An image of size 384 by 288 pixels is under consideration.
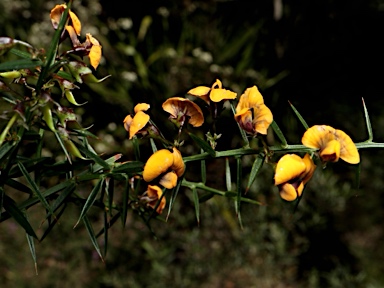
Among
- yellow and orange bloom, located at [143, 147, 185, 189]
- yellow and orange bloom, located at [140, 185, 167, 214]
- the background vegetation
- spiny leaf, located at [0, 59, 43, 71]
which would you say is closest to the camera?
spiny leaf, located at [0, 59, 43, 71]

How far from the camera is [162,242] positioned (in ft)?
11.9

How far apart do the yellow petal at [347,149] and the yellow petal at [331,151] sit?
2 centimetres

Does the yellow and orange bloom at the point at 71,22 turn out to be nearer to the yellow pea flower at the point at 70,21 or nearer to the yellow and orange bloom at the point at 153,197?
the yellow pea flower at the point at 70,21

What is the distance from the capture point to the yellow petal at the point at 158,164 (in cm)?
78

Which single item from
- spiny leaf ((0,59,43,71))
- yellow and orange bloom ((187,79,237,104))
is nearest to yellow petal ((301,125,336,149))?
yellow and orange bloom ((187,79,237,104))

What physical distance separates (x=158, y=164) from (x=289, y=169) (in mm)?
175

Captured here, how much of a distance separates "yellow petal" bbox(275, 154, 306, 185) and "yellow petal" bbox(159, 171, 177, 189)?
145 millimetres

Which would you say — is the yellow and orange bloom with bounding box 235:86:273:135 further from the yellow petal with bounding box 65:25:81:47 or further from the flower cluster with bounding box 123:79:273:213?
the yellow petal with bounding box 65:25:81:47

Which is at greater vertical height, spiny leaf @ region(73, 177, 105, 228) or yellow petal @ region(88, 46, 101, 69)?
yellow petal @ region(88, 46, 101, 69)

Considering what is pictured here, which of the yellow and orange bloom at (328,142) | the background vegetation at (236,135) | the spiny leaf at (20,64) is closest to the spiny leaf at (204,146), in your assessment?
the yellow and orange bloom at (328,142)

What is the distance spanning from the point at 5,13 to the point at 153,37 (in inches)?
45.7

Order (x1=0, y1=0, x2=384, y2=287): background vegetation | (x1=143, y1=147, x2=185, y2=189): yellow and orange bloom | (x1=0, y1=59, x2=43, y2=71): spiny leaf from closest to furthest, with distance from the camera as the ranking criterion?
(x1=0, y1=59, x2=43, y2=71): spiny leaf < (x1=143, y1=147, x2=185, y2=189): yellow and orange bloom < (x1=0, y1=0, x2=384, y2=287): background vegetation

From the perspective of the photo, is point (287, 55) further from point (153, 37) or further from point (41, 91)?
point (41, 91)

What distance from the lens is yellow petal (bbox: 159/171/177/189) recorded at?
81cm
